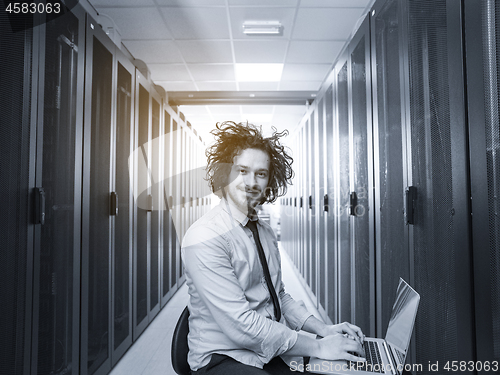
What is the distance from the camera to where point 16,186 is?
1.19 meters

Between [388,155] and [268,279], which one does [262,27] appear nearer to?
[388,155]

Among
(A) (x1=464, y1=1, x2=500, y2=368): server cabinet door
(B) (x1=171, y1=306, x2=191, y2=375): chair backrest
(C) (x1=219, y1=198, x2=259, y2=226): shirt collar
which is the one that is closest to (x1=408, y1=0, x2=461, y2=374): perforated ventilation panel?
(A) (x1=464, y1=1, x2=500, y2=368): server cabinet door

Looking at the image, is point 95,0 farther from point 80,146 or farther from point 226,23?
point 80,146

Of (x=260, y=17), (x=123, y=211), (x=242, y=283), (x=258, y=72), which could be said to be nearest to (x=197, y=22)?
(x=260, y=17)

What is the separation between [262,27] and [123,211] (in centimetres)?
195

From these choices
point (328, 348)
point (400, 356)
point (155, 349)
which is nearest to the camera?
point (400, 356)

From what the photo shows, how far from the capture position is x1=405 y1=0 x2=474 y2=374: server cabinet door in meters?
0.95

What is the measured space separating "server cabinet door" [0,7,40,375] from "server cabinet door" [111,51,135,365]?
85 cm

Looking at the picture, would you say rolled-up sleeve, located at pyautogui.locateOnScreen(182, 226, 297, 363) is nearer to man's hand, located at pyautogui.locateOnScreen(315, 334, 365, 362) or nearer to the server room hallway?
man's hand, located at pyautogui.locateOnScreen(315, 334, 365, 362)

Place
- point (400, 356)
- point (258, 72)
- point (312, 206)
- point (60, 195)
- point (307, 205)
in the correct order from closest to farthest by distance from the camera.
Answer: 1. point (400, 356)
2. point (60, 195)
3. point (312, 206)
4. point (307, 205)
5. point (258, 72)

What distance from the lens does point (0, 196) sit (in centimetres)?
111

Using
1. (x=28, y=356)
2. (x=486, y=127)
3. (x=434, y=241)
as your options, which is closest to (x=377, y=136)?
(x=434, y=241)

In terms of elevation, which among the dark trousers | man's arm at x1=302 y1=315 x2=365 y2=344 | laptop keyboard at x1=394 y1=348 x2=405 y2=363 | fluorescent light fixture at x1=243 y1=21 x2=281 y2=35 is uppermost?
fluorescent light fixture at x1=243 y1=21 x2=281 y2=35

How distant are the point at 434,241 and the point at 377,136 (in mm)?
632
